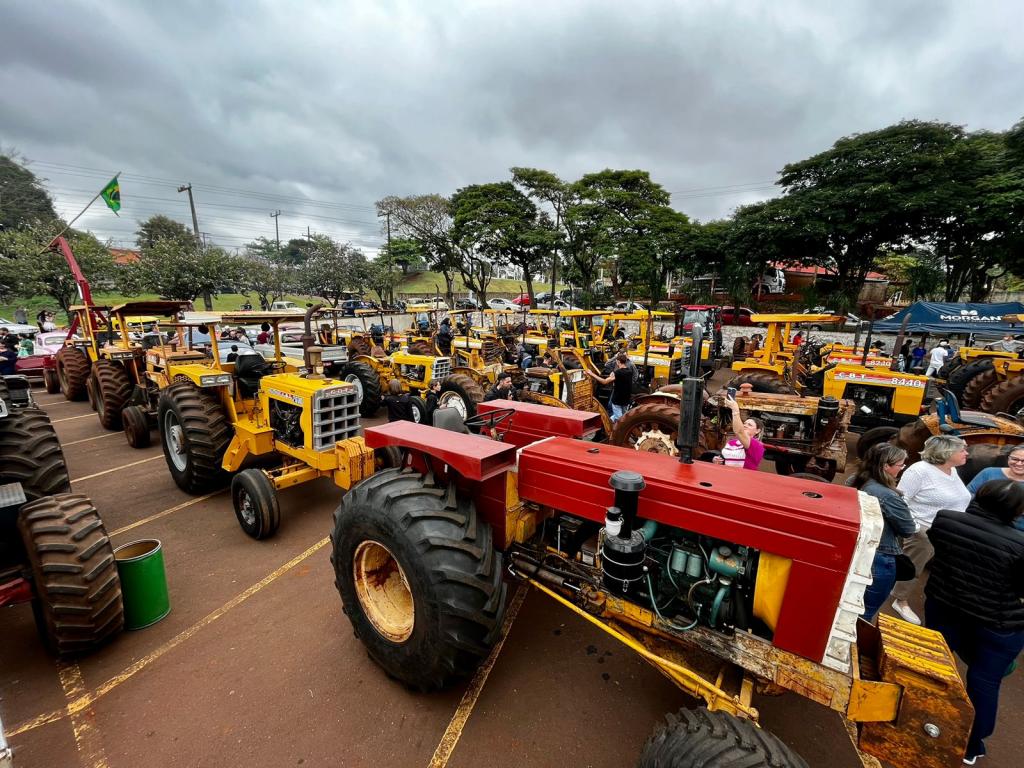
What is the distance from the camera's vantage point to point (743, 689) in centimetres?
200

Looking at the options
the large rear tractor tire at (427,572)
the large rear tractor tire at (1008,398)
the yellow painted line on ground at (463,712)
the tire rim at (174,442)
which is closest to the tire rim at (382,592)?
the large rear tractor tire at (427,572)

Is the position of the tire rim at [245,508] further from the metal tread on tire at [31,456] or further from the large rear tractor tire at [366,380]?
the large rear tractor tire at [366,380]

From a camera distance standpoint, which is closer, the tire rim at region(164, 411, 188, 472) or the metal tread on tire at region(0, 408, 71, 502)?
the metal tread on tire at region(0, 408, 71, 502)

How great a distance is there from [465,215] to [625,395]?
23031 mm

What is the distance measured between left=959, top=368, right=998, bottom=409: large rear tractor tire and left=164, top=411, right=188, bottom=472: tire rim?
1395 centimetres

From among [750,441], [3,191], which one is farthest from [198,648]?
[3,191]

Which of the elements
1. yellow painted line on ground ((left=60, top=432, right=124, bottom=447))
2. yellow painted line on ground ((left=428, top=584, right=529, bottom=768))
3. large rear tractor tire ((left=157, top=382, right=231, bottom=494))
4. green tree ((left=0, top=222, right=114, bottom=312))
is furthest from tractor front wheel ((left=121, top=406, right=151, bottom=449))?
green tree ((left=0, top=222, right=114, bottom=312))

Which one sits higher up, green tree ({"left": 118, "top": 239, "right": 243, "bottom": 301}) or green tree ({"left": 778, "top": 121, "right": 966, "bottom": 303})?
green tree ({"left": 778, "top": 121, "right": 966, "bottom": 303})

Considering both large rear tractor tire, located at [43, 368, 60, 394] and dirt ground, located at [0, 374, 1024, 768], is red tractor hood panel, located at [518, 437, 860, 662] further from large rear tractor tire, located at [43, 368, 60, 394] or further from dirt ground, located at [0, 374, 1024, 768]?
large rear tractor tire, located at [43, 368, 60, 394]

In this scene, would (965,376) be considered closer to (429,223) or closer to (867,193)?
(867,193)

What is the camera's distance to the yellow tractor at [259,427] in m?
4.42

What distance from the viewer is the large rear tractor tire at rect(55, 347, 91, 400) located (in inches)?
384

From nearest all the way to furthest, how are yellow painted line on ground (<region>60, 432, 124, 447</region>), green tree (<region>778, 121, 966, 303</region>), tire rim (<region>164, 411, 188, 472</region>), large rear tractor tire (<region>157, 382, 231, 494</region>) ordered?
large rear tractor tire (<region>157, 382, 231, 494</region>)
tire rim (<region>164, 411, 188, 472</region>)
yellow painted line on ground (<region>60, 432, 124, 447</region>)
green tree (<region>778, 121, 966, 303</region>)

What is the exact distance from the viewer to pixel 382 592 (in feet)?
9.46
